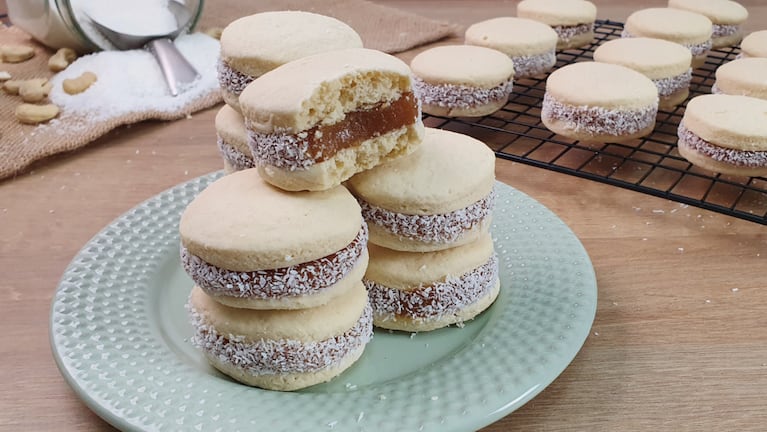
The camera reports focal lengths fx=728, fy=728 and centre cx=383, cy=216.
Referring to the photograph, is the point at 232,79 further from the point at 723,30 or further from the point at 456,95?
the point at 723,30

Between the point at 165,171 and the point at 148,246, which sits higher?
the point at 148,246

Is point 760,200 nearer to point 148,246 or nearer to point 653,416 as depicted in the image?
point 653,416

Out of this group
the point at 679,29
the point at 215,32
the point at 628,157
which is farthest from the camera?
the point at 215,32

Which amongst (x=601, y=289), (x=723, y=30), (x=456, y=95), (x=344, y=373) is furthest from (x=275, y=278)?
(x=723, y=30)

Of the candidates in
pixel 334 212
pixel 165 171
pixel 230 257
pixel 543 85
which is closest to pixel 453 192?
pixel 334 212

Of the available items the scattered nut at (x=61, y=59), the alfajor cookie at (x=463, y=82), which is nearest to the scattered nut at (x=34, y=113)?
the scattered nut at (x=61, y=59)

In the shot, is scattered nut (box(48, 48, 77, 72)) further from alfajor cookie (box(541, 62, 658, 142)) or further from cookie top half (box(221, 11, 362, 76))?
alfajor cookie (box(541, 62, 658, 142))

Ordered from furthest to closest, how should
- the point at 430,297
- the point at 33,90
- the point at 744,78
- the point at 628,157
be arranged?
the point at 33,90
the point at 744,78
the point at 628,157
the point at 430,297
